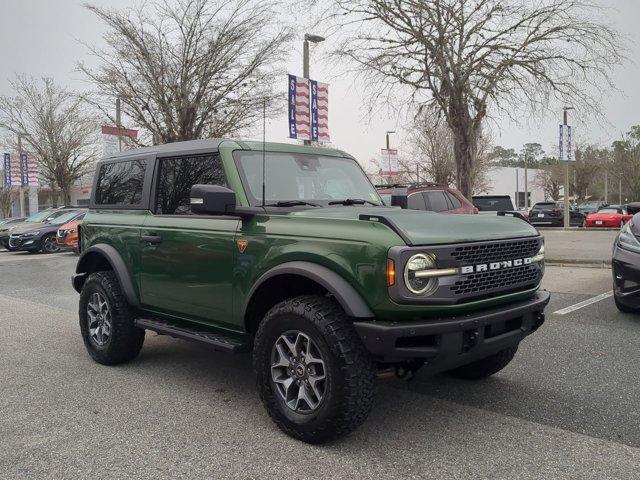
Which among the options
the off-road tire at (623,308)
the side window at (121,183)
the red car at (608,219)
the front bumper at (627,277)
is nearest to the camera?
the side window at (121,183)

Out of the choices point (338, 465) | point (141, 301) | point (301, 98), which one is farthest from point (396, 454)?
point (301, 98)

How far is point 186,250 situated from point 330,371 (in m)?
1.62

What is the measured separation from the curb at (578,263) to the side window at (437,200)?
2.61 metres

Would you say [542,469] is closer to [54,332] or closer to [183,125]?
[54,332]

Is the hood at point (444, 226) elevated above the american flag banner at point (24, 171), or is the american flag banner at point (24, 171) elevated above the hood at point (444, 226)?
the american flag banner at point (24, 171)

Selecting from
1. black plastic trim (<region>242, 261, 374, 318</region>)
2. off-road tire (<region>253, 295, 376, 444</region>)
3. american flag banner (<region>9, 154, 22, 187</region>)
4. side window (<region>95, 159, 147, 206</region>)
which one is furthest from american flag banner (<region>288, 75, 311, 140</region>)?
american flag banner (<region>9, 154, 22, 187</region>)

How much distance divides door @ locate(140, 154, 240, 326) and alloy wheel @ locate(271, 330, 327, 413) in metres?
0.61

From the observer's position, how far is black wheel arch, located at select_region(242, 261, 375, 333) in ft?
10.0

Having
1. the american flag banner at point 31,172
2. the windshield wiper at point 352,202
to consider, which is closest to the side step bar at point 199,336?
the windshield wiper at point 352,202

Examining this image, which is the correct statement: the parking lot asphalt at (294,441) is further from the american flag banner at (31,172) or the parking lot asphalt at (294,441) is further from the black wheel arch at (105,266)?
the american flag banner at (31,172)

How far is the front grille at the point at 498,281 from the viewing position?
125 inches

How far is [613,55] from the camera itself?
13.8 meters

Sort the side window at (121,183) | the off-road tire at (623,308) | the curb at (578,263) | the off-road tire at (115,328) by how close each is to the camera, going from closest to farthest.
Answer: the off-road tire at (115,328), the side window at (121,183), the off-road tire at (623,308), the curb at (578,263)

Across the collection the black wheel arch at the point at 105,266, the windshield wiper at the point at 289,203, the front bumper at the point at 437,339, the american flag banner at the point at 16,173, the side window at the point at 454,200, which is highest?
the american flag banner at the point at 16,173
